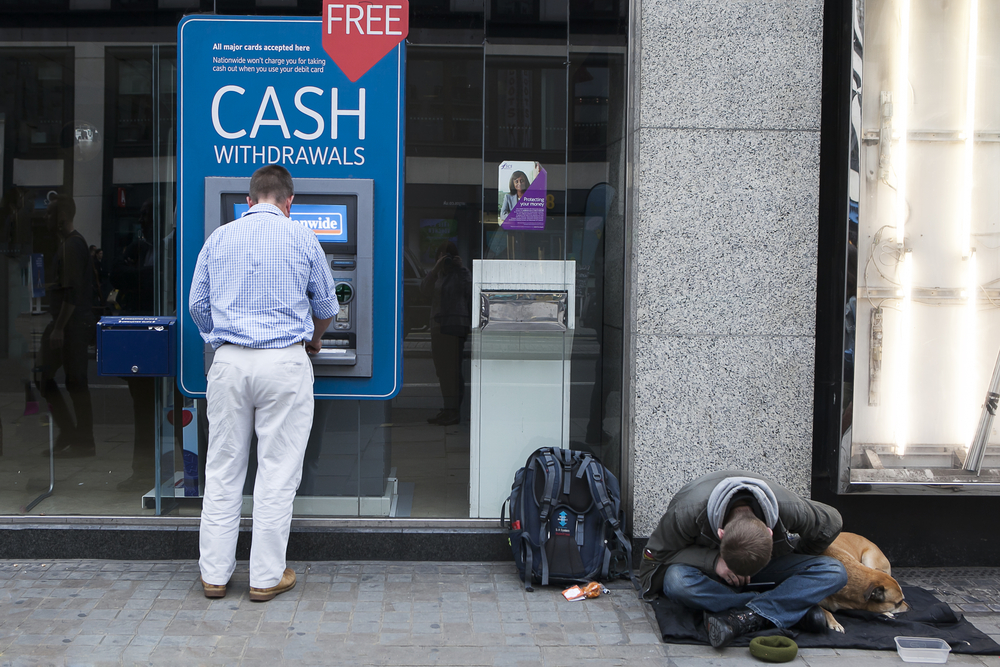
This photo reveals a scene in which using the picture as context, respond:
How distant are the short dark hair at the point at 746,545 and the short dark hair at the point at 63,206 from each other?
12.2 feet

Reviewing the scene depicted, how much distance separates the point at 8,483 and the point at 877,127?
518 centimetres

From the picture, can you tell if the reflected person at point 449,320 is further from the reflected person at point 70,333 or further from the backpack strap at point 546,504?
the reflected person at point 70,333

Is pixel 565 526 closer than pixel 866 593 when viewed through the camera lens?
No

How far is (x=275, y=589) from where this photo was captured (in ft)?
12.7

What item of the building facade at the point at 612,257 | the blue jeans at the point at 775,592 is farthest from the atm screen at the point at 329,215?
the blue jeans at the point at 775,592

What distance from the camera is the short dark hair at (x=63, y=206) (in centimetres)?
452

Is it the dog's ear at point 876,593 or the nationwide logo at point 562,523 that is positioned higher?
the nationwide logo at point 562,523

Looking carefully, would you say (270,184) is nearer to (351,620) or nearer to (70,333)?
(70,333)

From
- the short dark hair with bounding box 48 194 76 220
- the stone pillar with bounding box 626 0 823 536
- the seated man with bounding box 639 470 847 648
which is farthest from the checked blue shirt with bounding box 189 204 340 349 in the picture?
the seated man with bounding box 639 470 847 648

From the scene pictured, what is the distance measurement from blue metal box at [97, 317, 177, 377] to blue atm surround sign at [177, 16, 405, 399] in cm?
12

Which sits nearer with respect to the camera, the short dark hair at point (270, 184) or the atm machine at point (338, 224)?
the short dark hair at point (270, 184)

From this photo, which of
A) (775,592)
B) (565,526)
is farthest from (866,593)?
(565,526)

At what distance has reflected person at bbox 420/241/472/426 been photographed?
14.7 feet

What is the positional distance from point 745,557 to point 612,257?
182 centimetres
